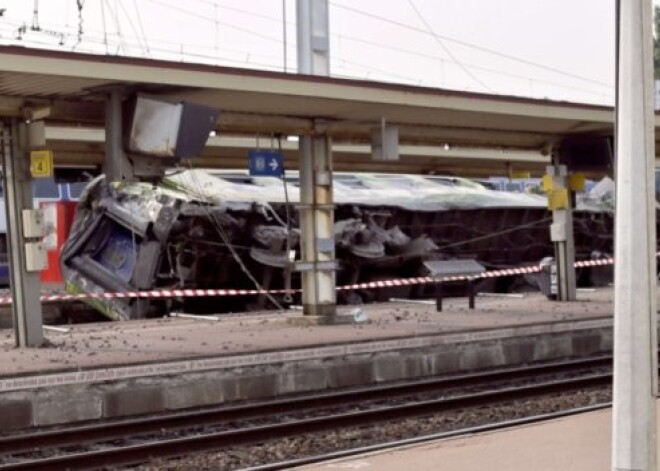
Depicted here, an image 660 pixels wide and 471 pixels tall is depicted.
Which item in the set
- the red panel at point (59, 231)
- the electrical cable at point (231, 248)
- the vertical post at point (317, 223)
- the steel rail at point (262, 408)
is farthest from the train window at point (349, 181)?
the steel rail at point (262, 408)

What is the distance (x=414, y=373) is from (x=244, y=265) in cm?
697

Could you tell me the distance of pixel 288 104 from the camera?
16.1 metres

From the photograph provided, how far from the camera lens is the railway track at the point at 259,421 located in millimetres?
10633

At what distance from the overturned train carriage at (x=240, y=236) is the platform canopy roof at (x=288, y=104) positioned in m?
1.44

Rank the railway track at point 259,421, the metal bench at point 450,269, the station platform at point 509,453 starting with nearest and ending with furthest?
the station platform at point 509,453
the railway track at point 259,421
the metal bench at point 450,269

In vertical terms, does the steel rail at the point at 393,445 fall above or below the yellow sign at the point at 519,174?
below

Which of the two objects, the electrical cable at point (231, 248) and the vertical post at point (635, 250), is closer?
the vertical post at point (635, 250)

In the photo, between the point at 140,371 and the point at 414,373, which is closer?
the point at 140,371

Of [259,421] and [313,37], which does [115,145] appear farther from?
[313,37]

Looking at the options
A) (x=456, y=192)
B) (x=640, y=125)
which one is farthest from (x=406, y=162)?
(x=640, y=125)

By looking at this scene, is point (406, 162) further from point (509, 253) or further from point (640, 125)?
point (640, 125)

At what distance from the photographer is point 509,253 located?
2756 centimetres

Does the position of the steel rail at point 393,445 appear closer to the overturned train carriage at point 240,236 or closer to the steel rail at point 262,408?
the steel rail at point 262,408

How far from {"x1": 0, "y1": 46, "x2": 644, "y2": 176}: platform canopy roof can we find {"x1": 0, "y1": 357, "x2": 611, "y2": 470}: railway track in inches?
146
